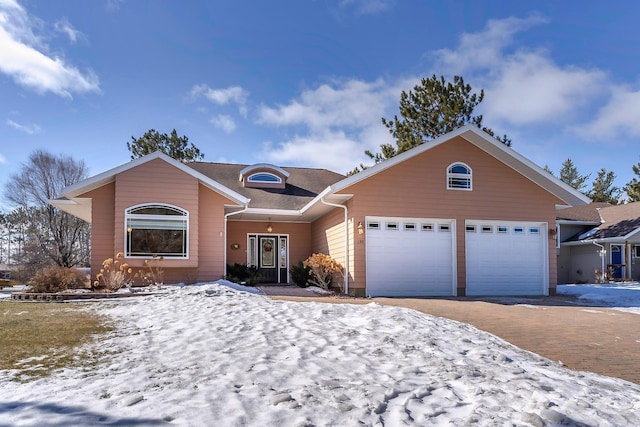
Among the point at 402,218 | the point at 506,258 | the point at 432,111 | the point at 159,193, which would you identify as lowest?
the point at 506,258

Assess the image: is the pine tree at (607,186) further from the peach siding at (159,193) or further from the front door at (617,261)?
the peach siding at (159,193)

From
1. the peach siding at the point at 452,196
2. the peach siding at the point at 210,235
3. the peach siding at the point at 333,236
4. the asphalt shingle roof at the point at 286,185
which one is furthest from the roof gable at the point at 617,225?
the peach siding at the point at 210,235

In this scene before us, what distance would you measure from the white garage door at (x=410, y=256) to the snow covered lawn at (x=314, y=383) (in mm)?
6889

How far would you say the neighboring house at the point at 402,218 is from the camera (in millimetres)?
13359

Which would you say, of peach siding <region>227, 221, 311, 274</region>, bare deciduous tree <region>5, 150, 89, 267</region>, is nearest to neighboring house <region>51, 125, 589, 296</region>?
peach siding <region>227, 221, 311, 274</region>

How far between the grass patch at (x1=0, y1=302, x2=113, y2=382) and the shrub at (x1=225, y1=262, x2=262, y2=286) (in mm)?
6445

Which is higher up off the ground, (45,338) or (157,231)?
(157,231)

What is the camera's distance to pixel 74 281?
12.2 m

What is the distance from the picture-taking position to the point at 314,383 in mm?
3883

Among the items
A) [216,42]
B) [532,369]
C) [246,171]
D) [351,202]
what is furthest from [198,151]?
[532,369]

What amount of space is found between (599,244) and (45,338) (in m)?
22.8

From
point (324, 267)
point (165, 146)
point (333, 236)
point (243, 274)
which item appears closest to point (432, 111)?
point (333, 236)

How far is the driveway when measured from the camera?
17.9ft

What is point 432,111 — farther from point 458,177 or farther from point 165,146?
point 165,146
